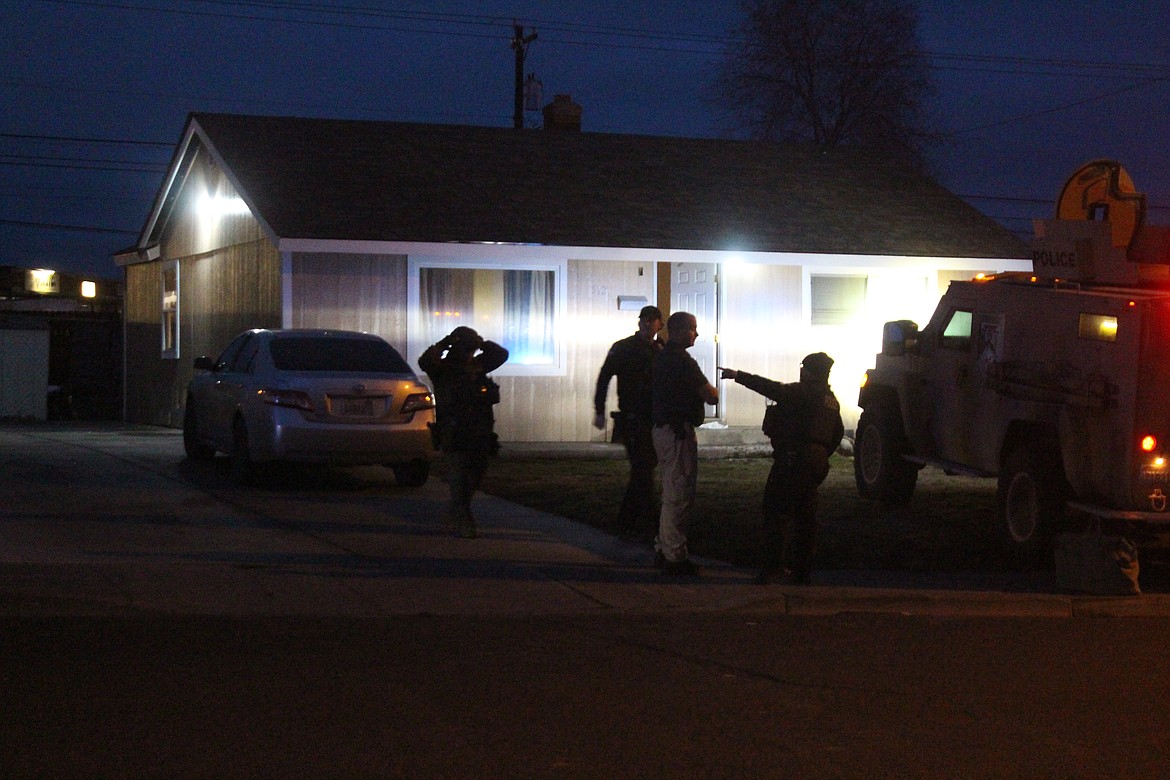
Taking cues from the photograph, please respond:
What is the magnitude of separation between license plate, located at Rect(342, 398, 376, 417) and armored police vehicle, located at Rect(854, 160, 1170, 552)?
16.2ft

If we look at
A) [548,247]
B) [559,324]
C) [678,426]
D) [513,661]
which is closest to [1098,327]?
[678,426]

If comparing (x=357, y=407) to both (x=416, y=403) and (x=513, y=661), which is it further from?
(x=513, y=661)

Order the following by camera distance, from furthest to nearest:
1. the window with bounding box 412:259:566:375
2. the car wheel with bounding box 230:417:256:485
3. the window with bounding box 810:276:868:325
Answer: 1. the window with bounding box 810:276:868:325
2. the window with bounding box 412:259:566:375
3. the car wheel with bounding box 230:417:256:485

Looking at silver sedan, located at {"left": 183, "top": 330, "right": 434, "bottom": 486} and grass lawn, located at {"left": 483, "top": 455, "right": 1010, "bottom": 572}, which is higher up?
silver sedan, located at {"left": 183, "top": 330, "right": 434, "bottom": 486}

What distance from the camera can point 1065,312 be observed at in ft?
35.9

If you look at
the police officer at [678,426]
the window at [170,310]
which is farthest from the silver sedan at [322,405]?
the window at [170,310]

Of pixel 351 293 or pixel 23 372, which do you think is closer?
pixel 351 293

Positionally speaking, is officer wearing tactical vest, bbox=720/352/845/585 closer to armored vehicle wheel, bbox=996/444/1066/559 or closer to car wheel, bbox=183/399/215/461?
armored vehicle wheel, bbox=996/444/1066/559

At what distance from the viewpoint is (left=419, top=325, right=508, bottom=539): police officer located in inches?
450

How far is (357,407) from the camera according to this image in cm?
1379

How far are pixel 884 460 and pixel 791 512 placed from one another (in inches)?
170

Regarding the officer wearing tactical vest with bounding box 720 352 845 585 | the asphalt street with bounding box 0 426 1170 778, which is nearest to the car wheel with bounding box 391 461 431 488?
the asphalt street with bounding box 0 426 1170 778

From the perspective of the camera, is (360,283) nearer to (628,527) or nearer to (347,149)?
(347,149)

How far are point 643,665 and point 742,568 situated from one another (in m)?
3.24
